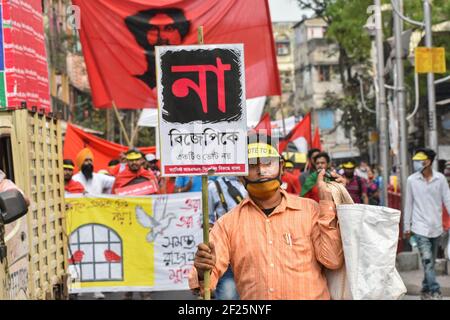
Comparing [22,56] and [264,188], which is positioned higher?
[22,56]

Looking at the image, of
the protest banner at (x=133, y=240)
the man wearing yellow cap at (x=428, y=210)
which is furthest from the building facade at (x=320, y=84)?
the protest banner at (x=133, y=240)

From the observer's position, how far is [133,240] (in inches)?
517

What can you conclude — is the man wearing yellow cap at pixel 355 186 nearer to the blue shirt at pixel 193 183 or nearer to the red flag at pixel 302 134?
the blue shirt at pixel 193 183

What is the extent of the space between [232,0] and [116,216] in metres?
2.74

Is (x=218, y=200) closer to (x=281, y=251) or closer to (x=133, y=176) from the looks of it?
(x=133, y=176)

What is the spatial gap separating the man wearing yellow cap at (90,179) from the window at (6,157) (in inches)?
255

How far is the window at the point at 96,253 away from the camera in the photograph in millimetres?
12992

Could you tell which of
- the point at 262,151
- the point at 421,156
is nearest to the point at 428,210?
the point at 421,156

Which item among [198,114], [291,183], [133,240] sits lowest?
[133,240]

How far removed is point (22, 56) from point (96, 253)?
4741mm

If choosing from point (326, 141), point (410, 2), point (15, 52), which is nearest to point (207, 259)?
point (15, 52)

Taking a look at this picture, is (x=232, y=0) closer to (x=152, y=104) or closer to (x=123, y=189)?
(x=152, y=104)

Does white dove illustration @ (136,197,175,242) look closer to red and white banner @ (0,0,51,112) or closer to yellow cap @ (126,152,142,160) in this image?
yellow cap @ (126,152,142,160)

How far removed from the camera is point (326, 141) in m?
101
